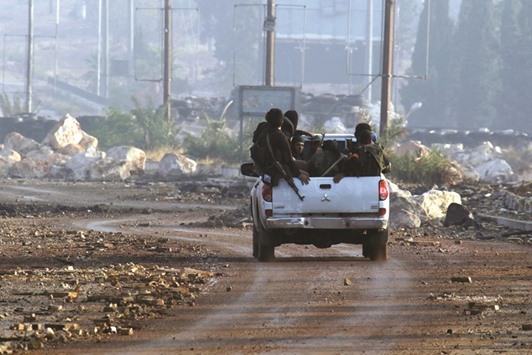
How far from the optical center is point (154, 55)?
548ft

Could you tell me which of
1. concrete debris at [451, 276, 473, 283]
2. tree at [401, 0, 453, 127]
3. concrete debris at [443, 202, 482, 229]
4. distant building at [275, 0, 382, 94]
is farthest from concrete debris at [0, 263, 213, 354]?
distant building at [275, 0, 382, 94]

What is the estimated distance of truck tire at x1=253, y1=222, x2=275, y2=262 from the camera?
20875 mm

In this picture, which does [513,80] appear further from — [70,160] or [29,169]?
[70,160]

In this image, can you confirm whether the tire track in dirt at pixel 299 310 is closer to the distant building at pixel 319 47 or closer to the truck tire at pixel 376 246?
the truck tire at pixel 376 246

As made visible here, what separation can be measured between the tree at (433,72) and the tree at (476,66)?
1282 mm

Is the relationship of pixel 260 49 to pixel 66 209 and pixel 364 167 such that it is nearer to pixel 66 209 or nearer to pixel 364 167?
pixel 66 209

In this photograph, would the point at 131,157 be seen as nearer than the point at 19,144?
Yes

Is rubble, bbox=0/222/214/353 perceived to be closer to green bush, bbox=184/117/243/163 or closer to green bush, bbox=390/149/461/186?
green bush, bbox=390/149/461/186

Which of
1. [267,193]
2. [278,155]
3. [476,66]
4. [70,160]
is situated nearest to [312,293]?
[267,193]

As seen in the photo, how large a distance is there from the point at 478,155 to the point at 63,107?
80.7 meters

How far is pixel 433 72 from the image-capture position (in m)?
125

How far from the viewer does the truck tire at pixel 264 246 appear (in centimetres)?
2088

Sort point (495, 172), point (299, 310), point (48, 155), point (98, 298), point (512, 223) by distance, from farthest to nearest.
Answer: point (48, 155), point (495, 172), point (512, 223), point (98, 298), point (299, 310)

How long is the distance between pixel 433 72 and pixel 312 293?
110 metres
